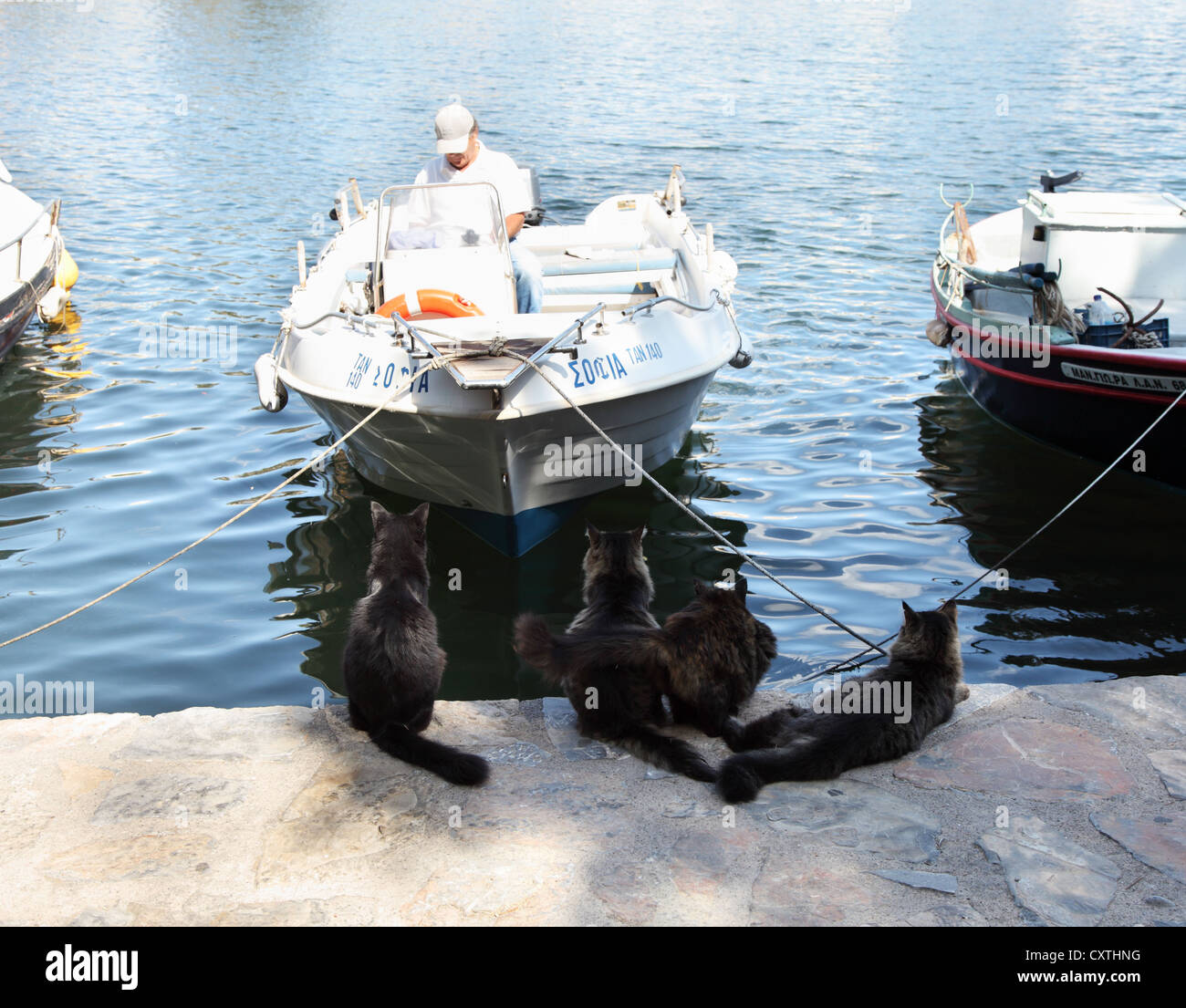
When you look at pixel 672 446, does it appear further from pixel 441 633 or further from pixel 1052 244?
pixel 1052 244

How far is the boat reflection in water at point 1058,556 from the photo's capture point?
6.30 meters

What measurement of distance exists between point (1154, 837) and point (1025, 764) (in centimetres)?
52

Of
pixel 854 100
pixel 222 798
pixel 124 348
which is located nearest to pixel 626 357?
pixel 222 798

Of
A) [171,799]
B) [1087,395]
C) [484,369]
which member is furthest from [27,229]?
[1087,395]

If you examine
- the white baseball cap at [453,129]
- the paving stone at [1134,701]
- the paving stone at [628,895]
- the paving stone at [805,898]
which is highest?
the white baseball cap at [453,129]

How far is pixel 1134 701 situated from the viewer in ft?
13.9

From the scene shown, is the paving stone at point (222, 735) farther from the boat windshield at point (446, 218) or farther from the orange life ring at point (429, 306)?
the boat windshield at point (446, 218)

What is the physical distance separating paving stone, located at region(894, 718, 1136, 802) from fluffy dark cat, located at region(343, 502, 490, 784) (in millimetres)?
1583

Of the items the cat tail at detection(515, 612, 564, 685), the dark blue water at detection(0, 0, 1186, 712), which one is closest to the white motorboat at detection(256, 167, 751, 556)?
the dark blue water at detection(0, 0, 1186, 712)

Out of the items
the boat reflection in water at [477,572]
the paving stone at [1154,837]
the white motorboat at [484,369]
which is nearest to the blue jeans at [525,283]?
the white motorboat at [484,369]

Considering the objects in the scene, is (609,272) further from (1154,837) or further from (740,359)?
(1154,837)

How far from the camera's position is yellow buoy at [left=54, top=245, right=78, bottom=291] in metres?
12.0

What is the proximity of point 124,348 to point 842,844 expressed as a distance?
995cm

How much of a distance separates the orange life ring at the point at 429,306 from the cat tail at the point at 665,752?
12.6 feet
